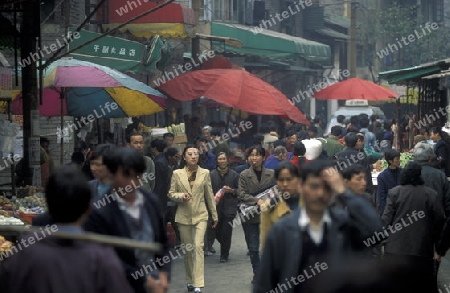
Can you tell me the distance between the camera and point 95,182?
7.05 m

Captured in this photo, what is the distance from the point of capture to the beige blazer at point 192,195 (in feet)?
37.1

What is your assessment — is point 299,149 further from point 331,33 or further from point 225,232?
point 331,33

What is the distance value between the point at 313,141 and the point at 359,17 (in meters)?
36.8

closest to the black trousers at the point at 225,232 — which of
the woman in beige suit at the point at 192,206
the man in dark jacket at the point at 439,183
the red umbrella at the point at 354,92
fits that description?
the woman in beige suit at the point at 192,206

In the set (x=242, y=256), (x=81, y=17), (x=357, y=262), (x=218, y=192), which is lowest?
(x=242, y=256)

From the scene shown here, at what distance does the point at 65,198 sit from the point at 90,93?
11.2 meters

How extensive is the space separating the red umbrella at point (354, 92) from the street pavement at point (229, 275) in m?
11.9

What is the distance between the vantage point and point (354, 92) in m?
25.8

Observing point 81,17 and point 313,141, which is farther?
point 81,17

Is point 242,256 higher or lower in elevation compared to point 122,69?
lower

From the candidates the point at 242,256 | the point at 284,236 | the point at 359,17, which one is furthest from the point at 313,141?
the point at 359,17

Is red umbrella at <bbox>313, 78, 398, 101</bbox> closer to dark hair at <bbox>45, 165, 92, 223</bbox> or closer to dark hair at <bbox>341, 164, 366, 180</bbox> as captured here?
dark hair at <bbox>341, 164, 366, 180</bbox>

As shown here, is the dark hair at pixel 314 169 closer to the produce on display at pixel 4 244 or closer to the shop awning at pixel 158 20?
the produce on display at pixel 4 244

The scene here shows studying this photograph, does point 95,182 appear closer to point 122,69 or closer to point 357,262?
point 357,262
